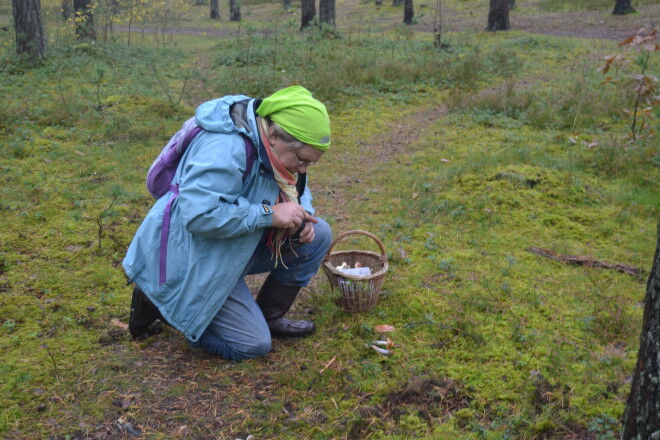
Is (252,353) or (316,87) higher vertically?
(316,87)

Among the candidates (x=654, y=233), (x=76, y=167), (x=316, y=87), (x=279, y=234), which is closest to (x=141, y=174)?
(x=76, y=167)

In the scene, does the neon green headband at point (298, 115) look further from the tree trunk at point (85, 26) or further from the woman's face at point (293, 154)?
the tree trunk at point (85, 26)

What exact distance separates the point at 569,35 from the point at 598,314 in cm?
1490

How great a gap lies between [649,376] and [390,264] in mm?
2604

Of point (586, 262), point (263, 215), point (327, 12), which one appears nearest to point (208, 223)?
point (263, 215)

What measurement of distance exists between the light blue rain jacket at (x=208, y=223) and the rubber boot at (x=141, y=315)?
0.43ft

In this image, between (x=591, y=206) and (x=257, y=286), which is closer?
(x=257, y=286)

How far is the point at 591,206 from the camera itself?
534 cm

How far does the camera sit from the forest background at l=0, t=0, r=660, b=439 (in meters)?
2.83

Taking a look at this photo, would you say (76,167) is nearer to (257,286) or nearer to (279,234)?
(257,286)

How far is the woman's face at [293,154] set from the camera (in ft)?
9.80

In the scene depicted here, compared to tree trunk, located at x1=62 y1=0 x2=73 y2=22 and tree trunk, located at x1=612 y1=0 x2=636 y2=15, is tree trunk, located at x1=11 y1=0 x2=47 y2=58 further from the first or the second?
tree trunk, located at x1=612 y1=0 x2=636 y2=15

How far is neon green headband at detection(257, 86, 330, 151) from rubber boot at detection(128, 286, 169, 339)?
4.16 feet

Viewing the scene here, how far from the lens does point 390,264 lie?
14.5ft
